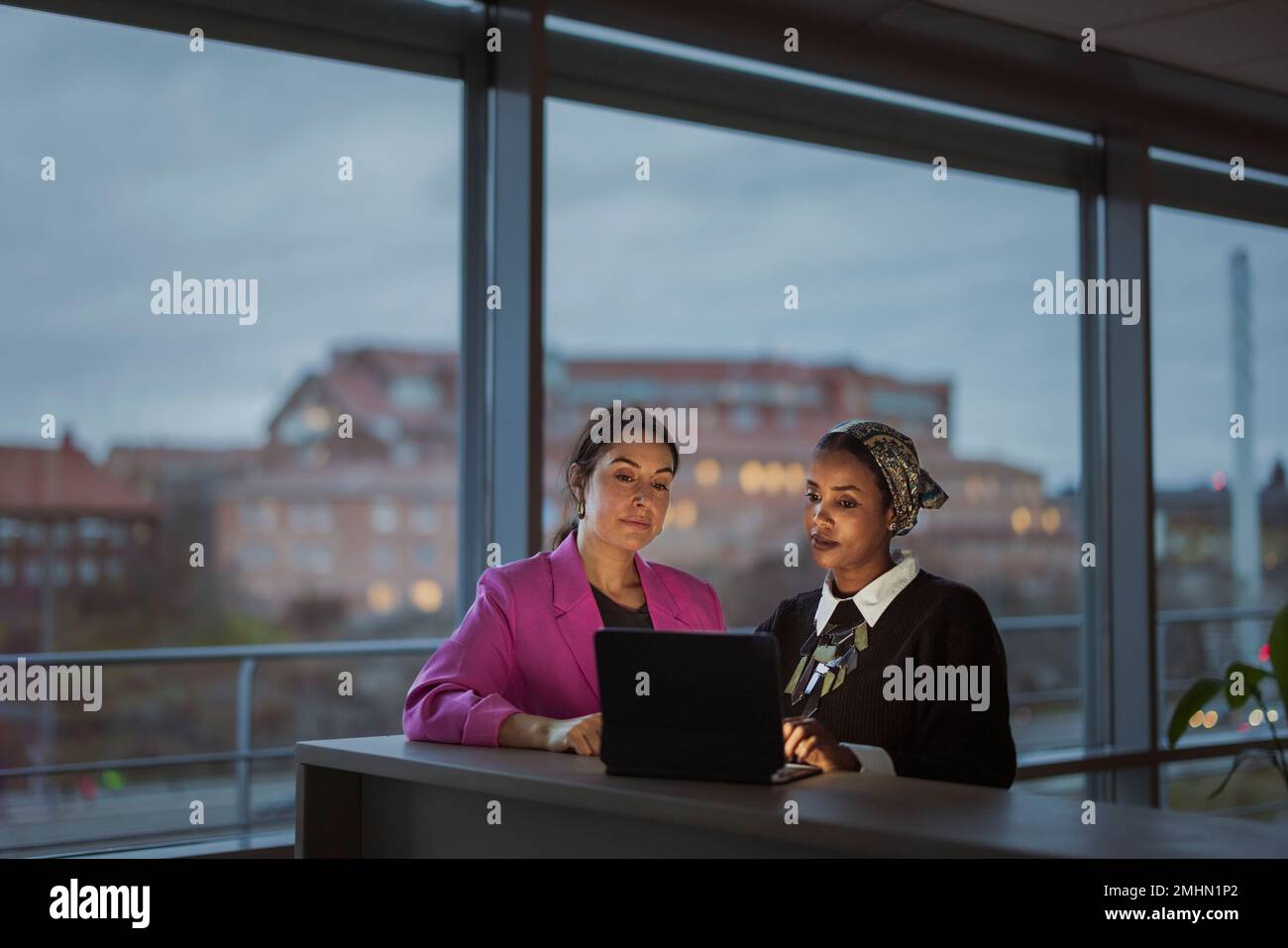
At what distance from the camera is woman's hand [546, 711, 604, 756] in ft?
6.23

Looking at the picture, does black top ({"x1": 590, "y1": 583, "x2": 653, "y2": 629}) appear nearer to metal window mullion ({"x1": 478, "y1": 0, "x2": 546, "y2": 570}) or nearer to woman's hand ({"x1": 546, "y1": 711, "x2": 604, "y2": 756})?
woman's hand ({"x1": 546, "y1": 711, "x2": 604, "y2": 756})

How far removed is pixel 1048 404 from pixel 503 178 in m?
2.48

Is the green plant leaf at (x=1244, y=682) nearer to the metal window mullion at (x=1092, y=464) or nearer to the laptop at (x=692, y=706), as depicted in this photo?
the metal window mullion at (x=1092, y=464)

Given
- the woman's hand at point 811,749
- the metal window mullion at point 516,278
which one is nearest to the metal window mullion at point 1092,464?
the metal window mullion at point 516,278

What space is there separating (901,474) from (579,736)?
667mm

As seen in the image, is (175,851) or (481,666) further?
(175,851)

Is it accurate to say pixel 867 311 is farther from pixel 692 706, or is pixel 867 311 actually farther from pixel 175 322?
pixel 692 706

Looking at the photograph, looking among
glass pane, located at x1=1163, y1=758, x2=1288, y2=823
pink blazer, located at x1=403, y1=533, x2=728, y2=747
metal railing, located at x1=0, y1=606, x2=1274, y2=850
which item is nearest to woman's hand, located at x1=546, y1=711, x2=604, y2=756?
pink blazer, located at x1=403, y1=533, x2=728, y2=747

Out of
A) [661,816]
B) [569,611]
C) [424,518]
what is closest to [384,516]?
[424,518]
